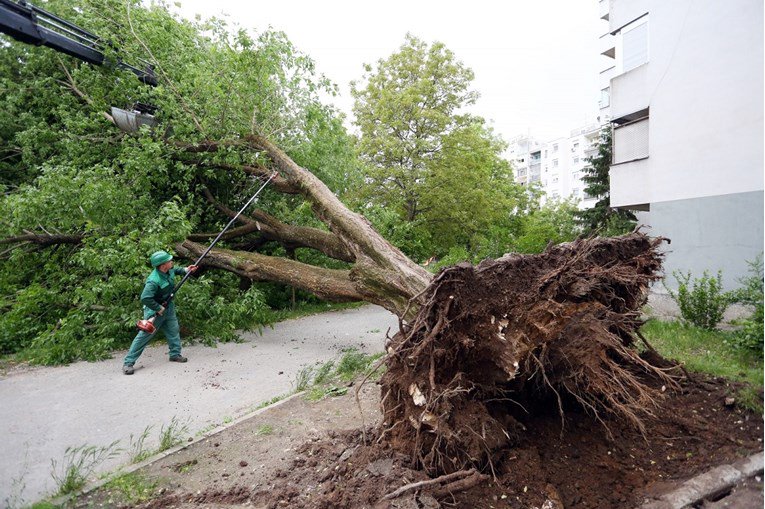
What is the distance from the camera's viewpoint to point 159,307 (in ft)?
19.2

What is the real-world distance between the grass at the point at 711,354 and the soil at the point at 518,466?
8 centimetres

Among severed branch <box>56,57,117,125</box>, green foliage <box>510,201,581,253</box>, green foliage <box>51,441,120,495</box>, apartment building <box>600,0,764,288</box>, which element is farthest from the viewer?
green foliage <box>510,201,581,253</box>

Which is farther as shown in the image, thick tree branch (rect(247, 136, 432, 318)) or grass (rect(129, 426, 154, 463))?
thick tree branch (rect(247, 136, 432, 318))

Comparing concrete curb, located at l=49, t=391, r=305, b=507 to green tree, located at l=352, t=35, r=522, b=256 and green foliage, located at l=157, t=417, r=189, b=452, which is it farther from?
green tree, located at l=352, t=35, r=522, b=256

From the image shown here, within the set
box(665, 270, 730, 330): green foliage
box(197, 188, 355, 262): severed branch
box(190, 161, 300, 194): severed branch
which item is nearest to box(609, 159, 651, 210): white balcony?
box(665, 270, 730, 330): green foliage

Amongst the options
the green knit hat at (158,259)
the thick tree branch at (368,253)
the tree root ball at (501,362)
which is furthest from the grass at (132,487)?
the green knit hat at (158,259)

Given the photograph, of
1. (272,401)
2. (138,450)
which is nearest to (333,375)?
(272,401)

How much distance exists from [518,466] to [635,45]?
89.0 inches

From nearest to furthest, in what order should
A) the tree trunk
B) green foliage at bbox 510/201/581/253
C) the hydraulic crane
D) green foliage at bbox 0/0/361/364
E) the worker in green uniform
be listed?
the tree trunk → the worker in green uniform → the hydraulic crane → green foliage at bbox 0/0/361/364 → green foliage at bbox 510/201/581/253

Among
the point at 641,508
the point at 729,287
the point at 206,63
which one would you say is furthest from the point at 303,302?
the point at 729,287

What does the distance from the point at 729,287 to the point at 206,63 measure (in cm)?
829

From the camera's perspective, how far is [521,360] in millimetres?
2840

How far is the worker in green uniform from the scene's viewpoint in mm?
5695

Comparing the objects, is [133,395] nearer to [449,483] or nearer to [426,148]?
[449,483]
